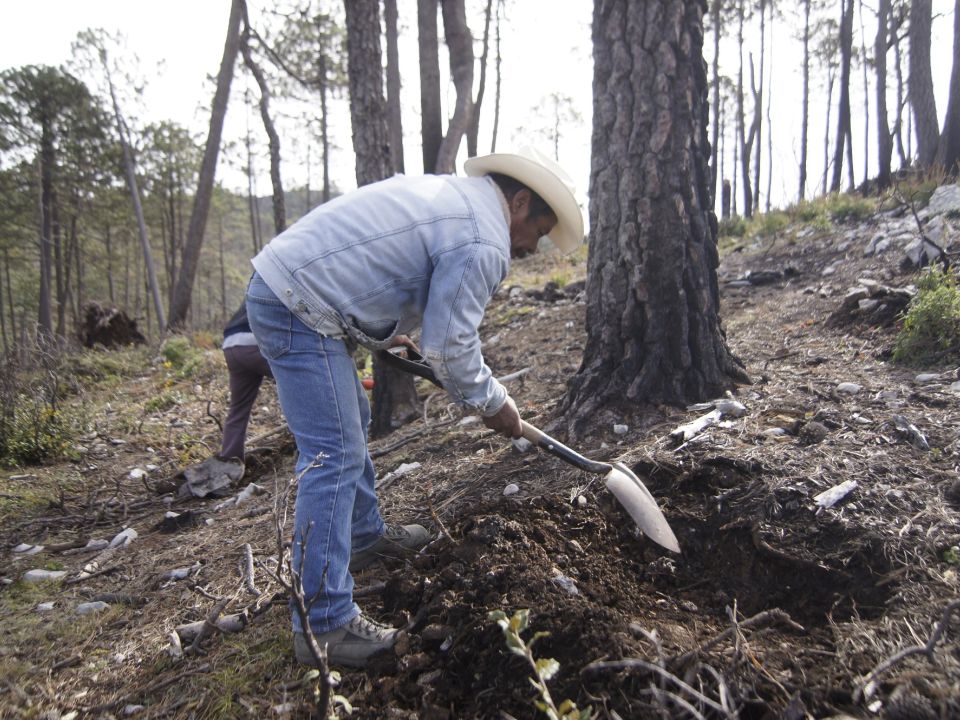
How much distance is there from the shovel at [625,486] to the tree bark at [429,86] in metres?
3.36

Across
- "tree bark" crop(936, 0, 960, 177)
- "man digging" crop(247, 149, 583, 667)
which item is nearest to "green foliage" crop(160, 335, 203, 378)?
"man digging" crop(247, 149, 583, 667)

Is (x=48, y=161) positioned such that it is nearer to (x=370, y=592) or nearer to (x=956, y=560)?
(x=370, y=592)

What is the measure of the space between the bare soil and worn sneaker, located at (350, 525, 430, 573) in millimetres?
63

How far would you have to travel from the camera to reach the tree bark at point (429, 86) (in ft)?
17.9

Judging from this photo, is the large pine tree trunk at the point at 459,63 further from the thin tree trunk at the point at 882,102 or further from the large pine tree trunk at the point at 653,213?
the thin tree trunk at the point at 882,102

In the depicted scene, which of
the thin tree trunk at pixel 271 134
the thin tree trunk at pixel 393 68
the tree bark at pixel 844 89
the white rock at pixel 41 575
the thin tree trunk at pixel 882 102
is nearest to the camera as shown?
the white rock at pixel 41 575

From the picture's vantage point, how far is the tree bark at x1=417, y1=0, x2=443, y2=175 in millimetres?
5461

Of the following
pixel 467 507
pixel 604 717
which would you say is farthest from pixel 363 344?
pixel 604 717

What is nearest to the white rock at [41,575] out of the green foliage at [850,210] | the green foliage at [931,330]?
the green foliage at [931,330]

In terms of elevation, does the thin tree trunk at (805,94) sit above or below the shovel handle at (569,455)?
above

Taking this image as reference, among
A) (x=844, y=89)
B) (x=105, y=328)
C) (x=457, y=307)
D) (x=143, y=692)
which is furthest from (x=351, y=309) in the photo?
(x=844, y=89)

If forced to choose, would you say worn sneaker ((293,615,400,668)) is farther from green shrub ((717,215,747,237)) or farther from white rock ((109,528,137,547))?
green shrub ((717,215,747,237))

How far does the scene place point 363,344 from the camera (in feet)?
6.81

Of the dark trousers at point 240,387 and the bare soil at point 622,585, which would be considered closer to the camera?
the bare soil at point 622,585
